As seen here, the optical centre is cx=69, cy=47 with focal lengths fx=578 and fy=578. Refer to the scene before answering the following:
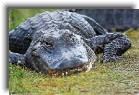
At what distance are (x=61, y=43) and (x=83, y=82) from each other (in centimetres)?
50

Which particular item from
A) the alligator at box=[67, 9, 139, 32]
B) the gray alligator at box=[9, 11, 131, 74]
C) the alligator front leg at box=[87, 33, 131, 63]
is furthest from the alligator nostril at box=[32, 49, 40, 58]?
the alligator at box=[67, 9, 139, 32]

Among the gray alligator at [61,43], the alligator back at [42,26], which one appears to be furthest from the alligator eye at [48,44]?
the alligator back at [42,26]

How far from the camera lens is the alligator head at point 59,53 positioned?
593 centimetres

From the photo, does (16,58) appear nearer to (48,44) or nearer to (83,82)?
(48,44)

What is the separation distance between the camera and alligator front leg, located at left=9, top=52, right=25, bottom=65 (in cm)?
661

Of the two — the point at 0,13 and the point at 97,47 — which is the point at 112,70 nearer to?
the point at 97,47

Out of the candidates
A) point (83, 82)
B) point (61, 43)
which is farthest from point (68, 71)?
point (61, 43)

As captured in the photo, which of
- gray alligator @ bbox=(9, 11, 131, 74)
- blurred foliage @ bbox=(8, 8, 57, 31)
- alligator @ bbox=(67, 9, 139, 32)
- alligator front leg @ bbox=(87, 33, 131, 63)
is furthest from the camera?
alligator @ bbox=(67, 9, 139, 32)

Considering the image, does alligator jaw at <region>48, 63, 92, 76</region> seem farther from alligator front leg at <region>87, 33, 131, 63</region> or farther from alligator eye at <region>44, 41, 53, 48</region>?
alligator front leg at <region>87, 33, 131, 63</region>

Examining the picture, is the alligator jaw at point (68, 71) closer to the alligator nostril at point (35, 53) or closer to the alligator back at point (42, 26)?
the alligator nostril at point (35, 53)

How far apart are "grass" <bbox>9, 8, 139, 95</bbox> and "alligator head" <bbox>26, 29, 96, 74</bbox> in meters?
0.09

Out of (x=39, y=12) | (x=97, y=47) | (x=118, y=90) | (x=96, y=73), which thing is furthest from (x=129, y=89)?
(x=39, y=12)

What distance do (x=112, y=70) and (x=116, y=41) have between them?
0.60 metres

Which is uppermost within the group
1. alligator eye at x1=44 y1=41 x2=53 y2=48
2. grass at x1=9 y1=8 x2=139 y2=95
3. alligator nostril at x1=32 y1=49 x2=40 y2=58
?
alligator eye at x1=44 y1=41 x2=53 y2=48
